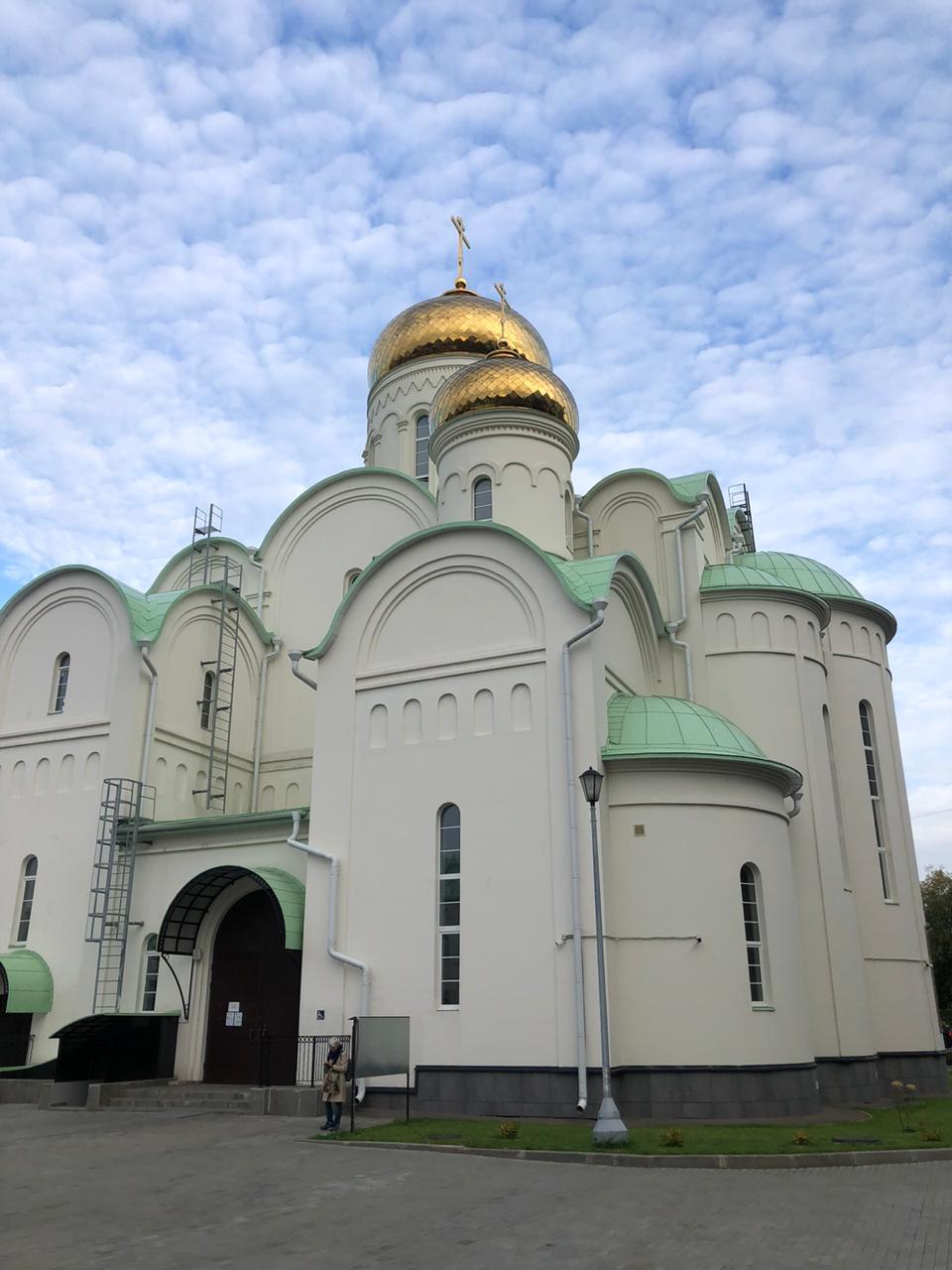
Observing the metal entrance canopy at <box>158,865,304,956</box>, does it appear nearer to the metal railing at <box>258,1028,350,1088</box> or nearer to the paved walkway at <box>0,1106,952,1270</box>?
the metal railing at <box>258,1028,350,1088</box>

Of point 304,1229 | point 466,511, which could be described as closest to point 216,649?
point 466,511

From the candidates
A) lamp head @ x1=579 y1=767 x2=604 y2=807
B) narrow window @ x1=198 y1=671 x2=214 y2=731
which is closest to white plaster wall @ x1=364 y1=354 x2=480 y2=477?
narrow window @ x1=198 y1=671 x2=214 y2=731

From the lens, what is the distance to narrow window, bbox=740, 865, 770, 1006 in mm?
14242

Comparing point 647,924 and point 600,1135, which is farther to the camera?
point 647,924

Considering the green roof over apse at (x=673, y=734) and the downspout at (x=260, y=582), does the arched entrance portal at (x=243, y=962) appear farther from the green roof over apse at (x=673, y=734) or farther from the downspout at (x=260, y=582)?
the downspout at (x=260, y=582)

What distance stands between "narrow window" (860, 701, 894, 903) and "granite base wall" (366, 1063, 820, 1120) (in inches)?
244

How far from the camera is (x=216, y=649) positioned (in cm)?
2061

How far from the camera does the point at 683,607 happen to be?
19.1m

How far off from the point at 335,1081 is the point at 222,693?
9.95 meters

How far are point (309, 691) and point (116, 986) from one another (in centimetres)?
647

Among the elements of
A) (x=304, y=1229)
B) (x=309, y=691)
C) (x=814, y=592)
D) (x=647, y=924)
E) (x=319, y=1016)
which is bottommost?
(x=304, y=1229)

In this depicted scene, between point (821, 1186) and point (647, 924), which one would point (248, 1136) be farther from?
point (821, 1186)

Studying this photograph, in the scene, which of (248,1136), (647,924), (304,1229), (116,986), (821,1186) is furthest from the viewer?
(116,986)

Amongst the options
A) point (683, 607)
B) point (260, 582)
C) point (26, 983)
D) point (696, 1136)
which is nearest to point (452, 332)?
point (260, 582)
